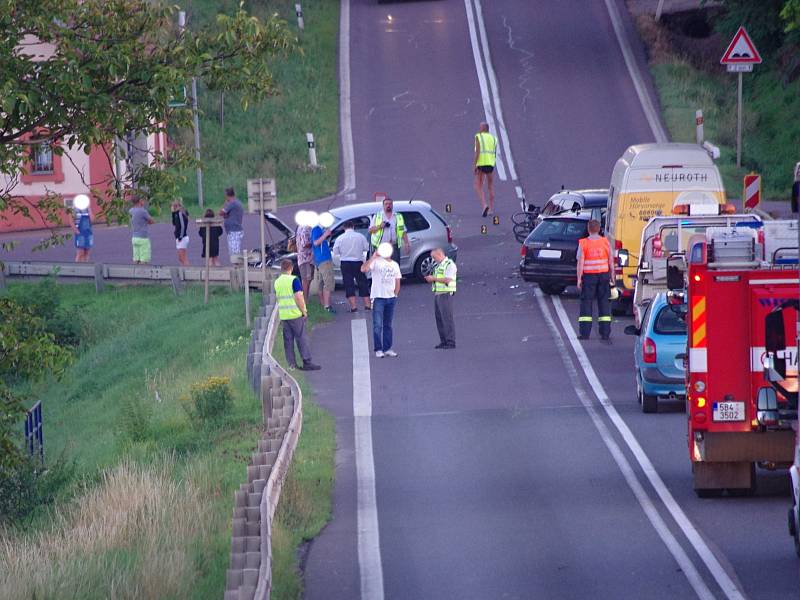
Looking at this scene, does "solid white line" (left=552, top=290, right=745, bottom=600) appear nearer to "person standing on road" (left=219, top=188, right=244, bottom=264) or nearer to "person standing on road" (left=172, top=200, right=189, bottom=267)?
"person standing on road" (left=219, top=188, right=244, bottom=264)

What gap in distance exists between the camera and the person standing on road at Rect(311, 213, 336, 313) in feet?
84.8

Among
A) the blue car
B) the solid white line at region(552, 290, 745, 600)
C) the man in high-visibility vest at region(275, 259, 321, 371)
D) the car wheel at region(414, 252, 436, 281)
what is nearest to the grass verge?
the car wheel at region(414, 252, 436, 281)

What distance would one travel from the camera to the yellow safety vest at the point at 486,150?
110 ft

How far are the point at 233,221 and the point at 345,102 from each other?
49.8ft

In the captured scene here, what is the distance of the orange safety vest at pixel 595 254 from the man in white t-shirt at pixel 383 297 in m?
3.06

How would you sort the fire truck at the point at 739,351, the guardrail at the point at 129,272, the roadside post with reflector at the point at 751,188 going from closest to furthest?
the fire truck at the point at 739,351
the roadside post with reflector at the point at 751,188
the guardrail at the point at 129,272

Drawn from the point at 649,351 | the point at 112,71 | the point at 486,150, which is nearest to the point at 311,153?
the point at 486,150

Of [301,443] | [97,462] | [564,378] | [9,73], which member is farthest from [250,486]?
[564,378]

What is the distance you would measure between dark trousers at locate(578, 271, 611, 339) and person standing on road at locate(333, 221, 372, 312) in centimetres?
430

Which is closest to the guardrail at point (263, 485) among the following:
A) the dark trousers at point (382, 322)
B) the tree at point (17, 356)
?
the tree at point (17, 356)

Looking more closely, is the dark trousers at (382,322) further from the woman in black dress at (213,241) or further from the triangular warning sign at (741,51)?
the triangular warning sign at (741,51)

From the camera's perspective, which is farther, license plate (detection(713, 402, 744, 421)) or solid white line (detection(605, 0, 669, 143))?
solid white line (detection(605, 0, 669, 143))

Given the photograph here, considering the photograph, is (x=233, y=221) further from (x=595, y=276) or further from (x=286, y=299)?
(x=595, y=276)

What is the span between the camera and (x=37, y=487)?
1745 centimetres
